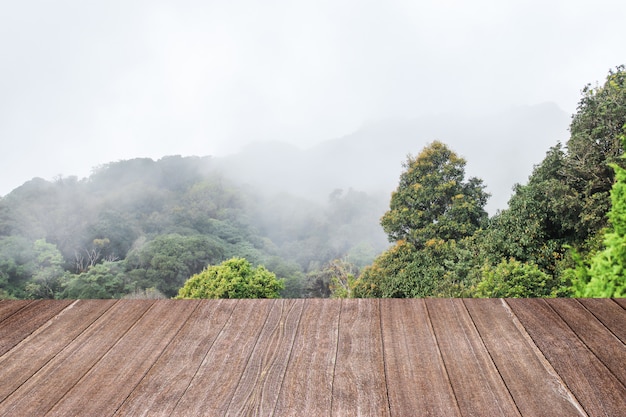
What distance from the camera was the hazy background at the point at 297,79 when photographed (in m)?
32.9

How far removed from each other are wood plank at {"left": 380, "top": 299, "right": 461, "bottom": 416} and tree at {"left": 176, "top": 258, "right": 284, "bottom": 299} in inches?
418

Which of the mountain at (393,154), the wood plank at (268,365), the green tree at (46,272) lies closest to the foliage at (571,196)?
the wood plank at (268,365)

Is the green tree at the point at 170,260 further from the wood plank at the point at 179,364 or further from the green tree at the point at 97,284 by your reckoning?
the wood plank at the point at 179,364

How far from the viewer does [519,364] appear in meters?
0.93

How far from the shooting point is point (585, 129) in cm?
738

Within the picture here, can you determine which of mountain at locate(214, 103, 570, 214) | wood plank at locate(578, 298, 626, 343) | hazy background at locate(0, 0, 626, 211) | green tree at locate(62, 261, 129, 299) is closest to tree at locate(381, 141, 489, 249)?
wood plank at locate(578, 298, 626, 343)

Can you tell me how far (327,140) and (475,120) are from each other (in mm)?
10949

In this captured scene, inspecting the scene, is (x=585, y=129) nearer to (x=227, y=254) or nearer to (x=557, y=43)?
(x=227, y=254)

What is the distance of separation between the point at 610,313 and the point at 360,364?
2.00 ft

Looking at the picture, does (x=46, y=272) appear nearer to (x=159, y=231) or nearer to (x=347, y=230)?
(x=159, y=231)

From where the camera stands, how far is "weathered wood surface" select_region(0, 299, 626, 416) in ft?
2.73

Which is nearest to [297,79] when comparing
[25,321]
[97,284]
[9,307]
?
[97,284]

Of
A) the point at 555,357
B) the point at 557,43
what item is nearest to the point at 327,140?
the point at 557,43

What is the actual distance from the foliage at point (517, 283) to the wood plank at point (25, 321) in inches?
255
